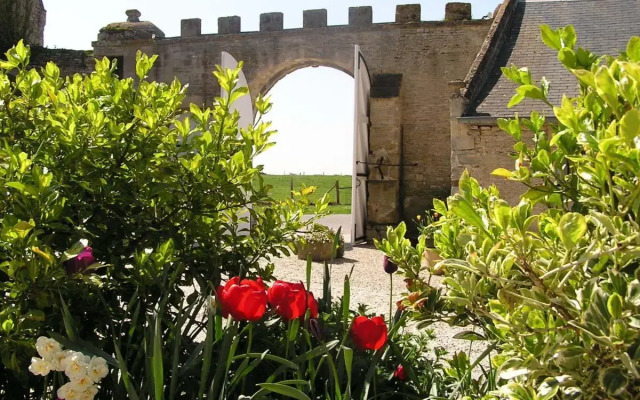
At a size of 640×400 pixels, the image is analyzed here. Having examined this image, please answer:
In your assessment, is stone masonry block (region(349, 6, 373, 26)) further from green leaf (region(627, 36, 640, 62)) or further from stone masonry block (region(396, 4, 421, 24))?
green leaf (region(627, 36, 640, 62))

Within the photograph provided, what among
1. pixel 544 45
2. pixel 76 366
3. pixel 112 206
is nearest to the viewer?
pixel 76 366

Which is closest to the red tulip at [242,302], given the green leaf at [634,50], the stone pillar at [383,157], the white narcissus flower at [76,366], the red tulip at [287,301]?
the red tulip at [287,301]

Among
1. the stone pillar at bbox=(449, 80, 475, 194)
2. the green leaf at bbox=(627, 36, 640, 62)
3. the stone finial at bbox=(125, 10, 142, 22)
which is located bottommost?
the green leaf at bbox=(627, 36, 640, 62)

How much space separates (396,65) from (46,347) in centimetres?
1250

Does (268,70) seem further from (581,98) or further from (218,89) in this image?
(581,98)

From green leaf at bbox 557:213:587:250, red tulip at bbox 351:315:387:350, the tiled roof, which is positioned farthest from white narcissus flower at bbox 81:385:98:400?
the tiled roof

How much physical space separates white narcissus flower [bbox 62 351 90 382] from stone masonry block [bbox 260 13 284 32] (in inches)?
517

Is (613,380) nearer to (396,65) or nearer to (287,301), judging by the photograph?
(287,301)

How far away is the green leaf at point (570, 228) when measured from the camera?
1.13 meters

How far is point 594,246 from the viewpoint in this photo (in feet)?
3.91

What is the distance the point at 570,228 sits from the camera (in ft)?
3.72

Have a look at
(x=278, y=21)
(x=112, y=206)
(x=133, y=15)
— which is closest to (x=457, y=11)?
(x=278, y=21)

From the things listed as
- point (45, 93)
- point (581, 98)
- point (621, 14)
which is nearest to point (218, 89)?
point (621, 14)

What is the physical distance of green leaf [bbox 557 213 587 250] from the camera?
1129mm
